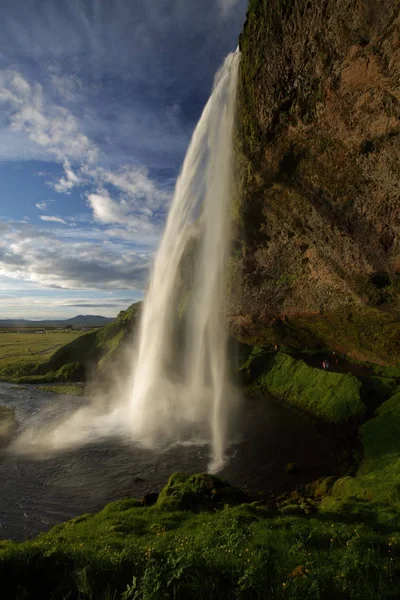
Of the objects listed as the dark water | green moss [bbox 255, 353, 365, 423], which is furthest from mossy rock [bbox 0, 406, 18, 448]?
green moss [bbox 255, 353, 365, 423]

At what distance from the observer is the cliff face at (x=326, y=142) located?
20.0 meters

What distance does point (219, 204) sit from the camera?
38.6 metres

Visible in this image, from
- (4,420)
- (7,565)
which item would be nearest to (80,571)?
(7,565)

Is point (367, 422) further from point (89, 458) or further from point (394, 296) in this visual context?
point (89, 458)

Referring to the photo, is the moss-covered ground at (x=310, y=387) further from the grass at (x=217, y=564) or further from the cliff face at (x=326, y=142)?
the grass at (x=217, y=564)

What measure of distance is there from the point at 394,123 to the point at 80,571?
27.5 metres

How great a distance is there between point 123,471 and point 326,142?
29608mm

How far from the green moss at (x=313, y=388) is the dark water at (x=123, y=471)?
11.8 feet

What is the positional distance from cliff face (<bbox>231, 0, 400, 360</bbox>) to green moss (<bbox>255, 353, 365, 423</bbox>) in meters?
8.86

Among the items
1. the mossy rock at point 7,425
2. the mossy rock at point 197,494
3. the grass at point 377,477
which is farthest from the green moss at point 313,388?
the mossy rock at point 7,425

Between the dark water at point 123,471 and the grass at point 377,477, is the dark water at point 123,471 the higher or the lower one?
the lower one

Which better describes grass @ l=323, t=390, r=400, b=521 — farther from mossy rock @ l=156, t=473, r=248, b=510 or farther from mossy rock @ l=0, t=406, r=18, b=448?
mossy rock @ l=0, t=406, r=18, b=448

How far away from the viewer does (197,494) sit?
17141 mm

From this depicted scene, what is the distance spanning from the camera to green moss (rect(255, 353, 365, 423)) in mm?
32938
